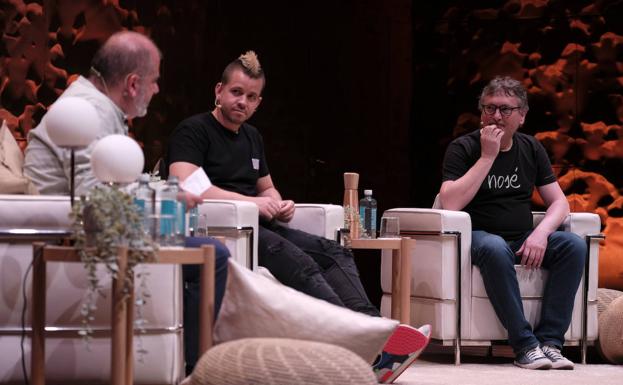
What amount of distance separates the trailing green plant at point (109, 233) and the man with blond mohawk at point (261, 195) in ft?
3.88

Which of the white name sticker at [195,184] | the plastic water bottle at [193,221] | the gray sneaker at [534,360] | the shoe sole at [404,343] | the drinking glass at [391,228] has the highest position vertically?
the white name sticker at [195,184]

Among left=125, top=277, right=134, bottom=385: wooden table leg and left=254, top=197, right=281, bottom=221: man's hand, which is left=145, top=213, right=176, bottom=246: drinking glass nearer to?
left=125, top=277, right=134, bottom=385: wooden table leg

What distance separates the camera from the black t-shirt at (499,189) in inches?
201

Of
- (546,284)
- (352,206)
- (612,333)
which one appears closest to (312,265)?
(352,206)

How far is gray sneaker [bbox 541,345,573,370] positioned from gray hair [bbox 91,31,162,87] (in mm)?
2314

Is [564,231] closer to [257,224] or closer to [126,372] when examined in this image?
[257,224]

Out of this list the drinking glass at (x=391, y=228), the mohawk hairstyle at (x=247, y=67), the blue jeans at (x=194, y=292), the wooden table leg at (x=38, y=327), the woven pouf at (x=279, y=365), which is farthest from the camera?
the drinking glass at (x=391, y=228)

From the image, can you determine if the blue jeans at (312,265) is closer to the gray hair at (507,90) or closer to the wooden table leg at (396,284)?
the wooden table leg at (396,284)

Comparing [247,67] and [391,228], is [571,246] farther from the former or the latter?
[247,67]

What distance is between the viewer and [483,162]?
4977 mm

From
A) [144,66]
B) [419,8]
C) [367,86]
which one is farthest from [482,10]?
[144,66]

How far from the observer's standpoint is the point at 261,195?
4.71 metres

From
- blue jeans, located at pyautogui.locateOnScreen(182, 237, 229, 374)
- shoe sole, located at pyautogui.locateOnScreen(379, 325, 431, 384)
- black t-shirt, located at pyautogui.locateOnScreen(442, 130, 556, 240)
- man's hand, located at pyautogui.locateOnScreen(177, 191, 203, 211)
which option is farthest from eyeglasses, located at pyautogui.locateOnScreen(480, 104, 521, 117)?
man's hand, located at pyautogui.locateOnScreen(177, 191, 203, 211)

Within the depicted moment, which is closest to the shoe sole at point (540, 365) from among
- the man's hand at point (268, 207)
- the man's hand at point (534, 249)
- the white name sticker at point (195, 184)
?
the man's hand at point (534, 249)
